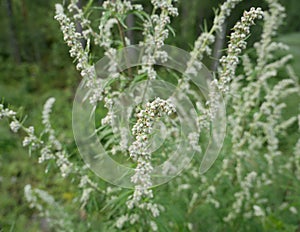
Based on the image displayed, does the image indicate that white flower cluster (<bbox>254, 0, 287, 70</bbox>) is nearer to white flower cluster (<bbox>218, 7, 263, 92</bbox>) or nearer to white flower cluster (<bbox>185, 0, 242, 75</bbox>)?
white flower cluster (<bbox>185, 0, 242, 75</bbox>)

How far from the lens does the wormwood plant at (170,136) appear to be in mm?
1857

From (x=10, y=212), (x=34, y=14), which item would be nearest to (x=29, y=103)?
(x=34, y=14)

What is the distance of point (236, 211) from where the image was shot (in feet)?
10.3

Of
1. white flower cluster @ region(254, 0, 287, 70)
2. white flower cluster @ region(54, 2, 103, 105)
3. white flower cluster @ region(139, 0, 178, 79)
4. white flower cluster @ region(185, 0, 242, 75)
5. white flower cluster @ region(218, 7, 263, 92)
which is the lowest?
white flower cluster @ region(54, 2, 103, 105)

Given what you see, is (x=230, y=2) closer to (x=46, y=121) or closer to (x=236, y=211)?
(x=46, y=121)

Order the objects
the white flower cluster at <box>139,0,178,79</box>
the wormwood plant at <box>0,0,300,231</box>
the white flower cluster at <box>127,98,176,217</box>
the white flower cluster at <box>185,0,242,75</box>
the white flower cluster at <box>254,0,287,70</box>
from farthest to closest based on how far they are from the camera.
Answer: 1. the white flower cluster at <box>254,0,287,70</box>
2. the white flower cluster at <box>185,0,242,75</box>
3. the white flower cluster at <box>139,0,178,79</box>
4. the wormwood plant at <box>0,0,300,231</box>
5. the white flower cluster at <box>127,98,176,217</box>

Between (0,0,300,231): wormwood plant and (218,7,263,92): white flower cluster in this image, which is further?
(0,0,300,231): wormwood plant

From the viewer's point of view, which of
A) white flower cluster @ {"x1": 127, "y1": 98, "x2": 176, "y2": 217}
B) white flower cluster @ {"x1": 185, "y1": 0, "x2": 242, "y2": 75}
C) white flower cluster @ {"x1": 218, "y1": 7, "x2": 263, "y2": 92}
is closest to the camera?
white flower cluster @ {"x1": 127, "y1": 98, "x2": 176, "y2": 217}

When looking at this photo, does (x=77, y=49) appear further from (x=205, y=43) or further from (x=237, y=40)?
(x=205, y=43)

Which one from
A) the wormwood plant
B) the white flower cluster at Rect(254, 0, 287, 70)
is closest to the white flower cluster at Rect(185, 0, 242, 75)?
the wormwood plant

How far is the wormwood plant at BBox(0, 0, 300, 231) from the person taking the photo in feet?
6.09

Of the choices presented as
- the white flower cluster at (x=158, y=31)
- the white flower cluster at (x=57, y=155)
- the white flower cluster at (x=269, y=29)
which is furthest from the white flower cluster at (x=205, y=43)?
the white flower cluster at (x=57, y=155)

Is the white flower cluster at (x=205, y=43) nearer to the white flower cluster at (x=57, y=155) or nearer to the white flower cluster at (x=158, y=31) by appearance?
the white flower cluster at (x=158, y=31)

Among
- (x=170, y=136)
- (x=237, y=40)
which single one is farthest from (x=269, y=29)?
(x=237, y=40)
